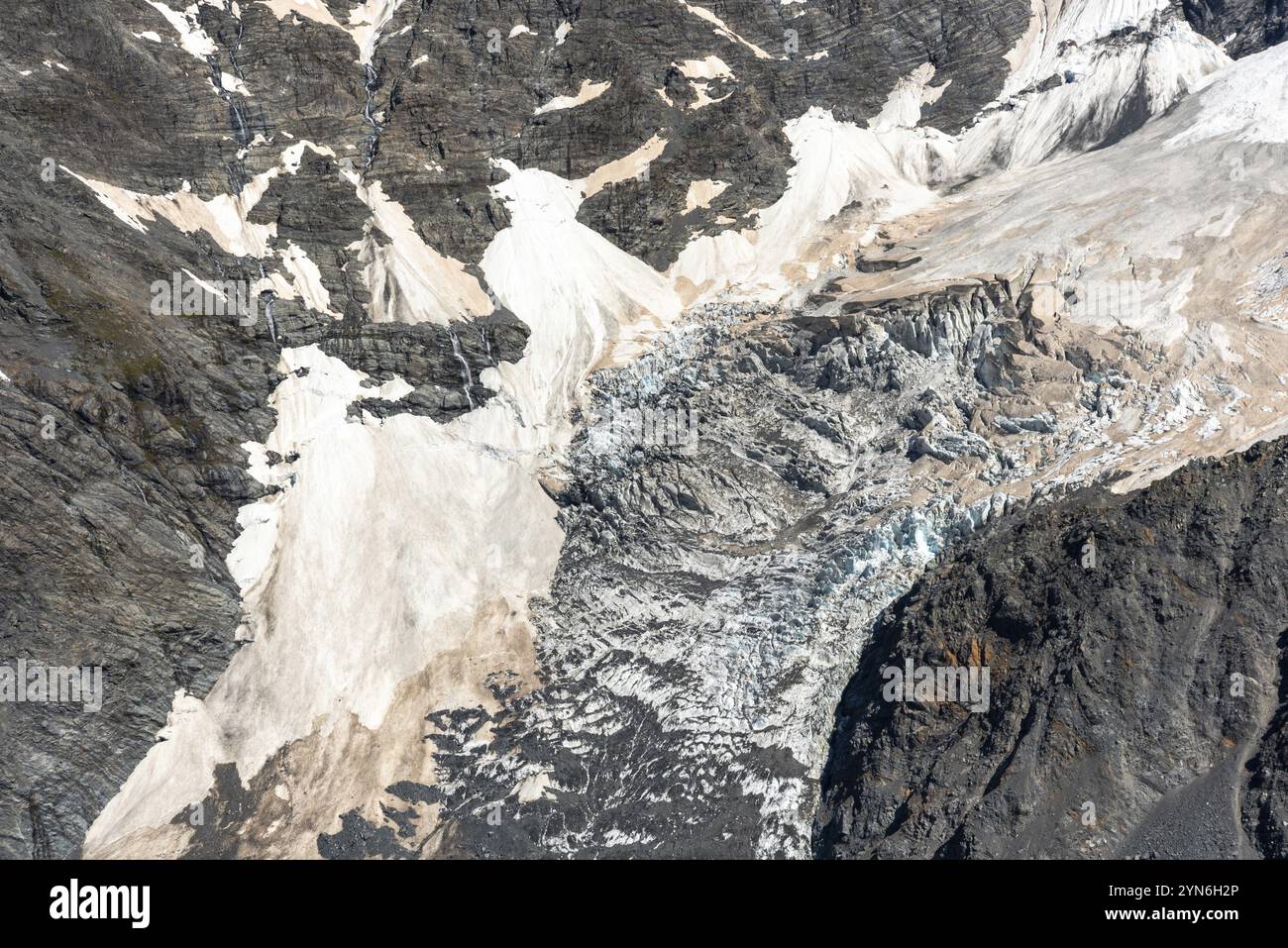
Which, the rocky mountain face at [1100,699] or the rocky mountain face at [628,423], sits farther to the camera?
the rocky mountain face at [628,423]

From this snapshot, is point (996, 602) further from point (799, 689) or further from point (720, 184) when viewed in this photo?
point (720, 184)

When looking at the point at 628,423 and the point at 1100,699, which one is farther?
the point at 628,423

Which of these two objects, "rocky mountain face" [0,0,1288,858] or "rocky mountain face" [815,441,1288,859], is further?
"rocky mountain face" [0,0,1288,858]

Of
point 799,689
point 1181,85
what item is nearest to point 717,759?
point 799,689

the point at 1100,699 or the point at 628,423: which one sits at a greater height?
the point at 628,423
